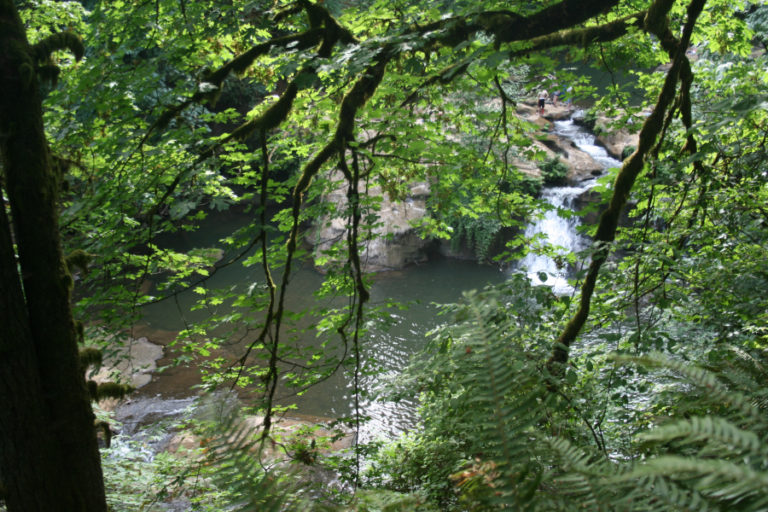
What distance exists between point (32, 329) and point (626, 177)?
3969 mm

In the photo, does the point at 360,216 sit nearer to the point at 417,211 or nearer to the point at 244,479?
the point at 244,479

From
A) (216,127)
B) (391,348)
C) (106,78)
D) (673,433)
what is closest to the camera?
(673,433)

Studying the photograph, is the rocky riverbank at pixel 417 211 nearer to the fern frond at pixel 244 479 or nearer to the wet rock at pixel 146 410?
the wet rock at pixel 146 410

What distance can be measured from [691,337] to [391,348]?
6.95 meters

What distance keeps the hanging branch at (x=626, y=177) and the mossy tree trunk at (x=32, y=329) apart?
2.93m

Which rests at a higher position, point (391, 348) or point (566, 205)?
point (566, 205)

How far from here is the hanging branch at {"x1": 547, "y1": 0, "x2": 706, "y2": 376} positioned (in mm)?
2650

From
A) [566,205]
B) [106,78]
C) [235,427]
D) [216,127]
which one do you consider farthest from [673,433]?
[216,127]

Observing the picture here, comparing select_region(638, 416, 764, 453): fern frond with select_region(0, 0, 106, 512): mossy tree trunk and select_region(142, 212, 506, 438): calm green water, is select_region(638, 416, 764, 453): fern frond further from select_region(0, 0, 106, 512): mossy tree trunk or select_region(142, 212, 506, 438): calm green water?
select_region(0, 0, 106, 512): mossy tree trunk

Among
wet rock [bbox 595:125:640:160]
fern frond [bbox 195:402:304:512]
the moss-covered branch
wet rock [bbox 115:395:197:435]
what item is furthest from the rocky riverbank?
fern frond [bbox 195:402:304:512]

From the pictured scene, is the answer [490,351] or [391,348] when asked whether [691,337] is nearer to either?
[490,351]

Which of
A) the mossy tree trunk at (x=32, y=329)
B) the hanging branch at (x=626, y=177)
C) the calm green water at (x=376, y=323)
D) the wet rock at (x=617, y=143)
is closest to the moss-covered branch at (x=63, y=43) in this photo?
the mossy tree trunk at (x=32, y=329)

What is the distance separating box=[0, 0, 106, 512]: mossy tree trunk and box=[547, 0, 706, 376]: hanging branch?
2.93 metres

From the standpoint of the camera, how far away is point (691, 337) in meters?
3.32
